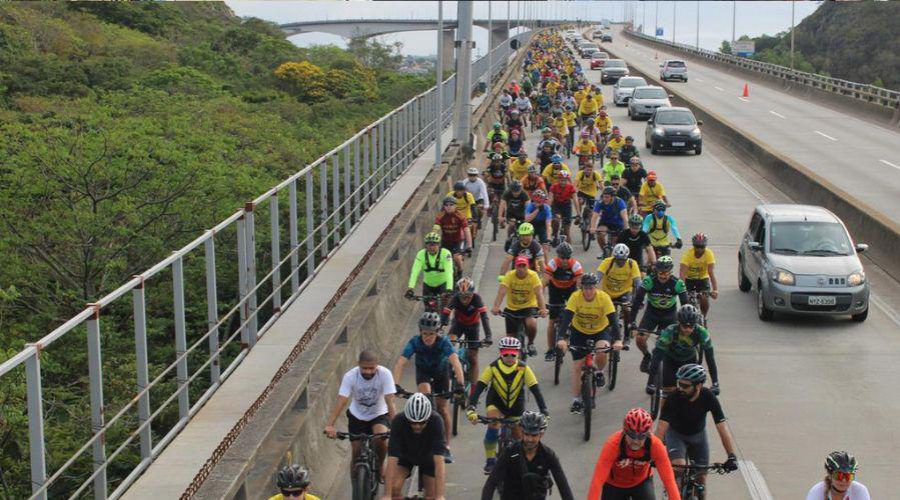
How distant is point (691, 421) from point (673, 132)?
29.3 m

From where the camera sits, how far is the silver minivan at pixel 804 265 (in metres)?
17.8

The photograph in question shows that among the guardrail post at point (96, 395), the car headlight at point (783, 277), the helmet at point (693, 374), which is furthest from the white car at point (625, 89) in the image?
the guardrail post at point (96, 395)

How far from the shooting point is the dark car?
38281mm

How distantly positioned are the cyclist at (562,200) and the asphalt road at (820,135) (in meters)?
9.03

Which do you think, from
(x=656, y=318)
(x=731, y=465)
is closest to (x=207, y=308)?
(x=656, y=318)

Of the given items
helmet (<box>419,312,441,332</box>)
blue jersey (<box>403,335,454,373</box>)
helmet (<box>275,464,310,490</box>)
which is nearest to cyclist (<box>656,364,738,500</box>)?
helmet (<box>419,312,441,332</box>)

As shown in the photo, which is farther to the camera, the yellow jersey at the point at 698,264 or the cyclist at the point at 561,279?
the yellow jersey at the point at 698,264

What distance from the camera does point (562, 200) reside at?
2209 centimetres

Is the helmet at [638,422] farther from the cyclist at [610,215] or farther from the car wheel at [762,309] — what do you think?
the cyclist at [610,215]

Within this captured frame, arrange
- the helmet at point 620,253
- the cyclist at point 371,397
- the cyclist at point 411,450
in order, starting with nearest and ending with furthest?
the cyclist at point 411,450 → the cyclist at point 371,397 → the helmet at point 620,253

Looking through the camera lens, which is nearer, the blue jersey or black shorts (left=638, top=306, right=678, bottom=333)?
the blue jersey

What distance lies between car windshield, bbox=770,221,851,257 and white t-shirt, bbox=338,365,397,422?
9839 mm

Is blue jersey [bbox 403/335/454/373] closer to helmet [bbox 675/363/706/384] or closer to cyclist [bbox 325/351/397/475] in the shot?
A: cyclist [bbox 325/351/397/475]

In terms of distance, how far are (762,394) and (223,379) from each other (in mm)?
6335
